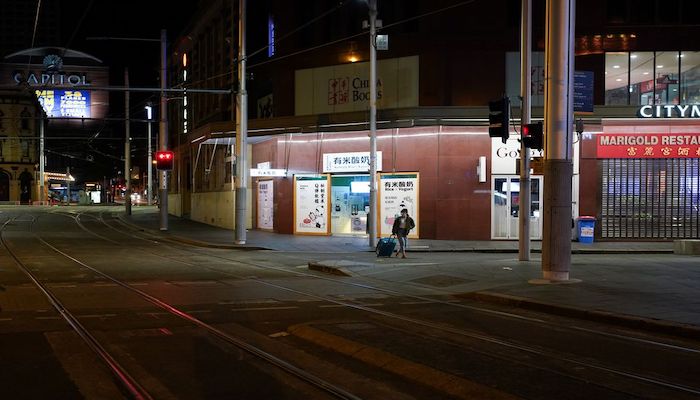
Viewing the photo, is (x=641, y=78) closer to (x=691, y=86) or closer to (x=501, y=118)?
(x=691, y=86)

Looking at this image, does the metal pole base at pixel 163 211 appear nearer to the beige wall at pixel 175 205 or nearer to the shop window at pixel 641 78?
the beige wall at pixel 175 205

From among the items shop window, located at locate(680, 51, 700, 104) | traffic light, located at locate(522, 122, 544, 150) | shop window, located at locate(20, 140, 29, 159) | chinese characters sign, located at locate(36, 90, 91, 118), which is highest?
chinese characters sign, located at locate(36, 90, 91, 118)

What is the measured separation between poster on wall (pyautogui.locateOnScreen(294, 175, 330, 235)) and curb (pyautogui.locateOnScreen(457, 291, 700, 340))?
18.3 m

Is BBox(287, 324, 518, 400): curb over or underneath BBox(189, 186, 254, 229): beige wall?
underneath

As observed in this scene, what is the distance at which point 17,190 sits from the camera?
87.7 m

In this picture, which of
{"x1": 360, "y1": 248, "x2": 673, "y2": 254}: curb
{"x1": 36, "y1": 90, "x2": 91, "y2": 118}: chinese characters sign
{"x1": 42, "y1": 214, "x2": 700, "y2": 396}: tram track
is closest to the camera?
{"x1": 42, "y1": 214, "x2": 700, "y2": 396}: tram track

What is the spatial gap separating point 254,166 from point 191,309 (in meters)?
25.5

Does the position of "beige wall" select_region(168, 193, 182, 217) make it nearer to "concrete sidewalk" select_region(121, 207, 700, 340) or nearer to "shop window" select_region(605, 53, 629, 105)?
"concrete sidewalk" select_region(121, 207, 700, 340)

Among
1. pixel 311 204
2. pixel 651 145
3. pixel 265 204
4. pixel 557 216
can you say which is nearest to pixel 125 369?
pixel 557 216

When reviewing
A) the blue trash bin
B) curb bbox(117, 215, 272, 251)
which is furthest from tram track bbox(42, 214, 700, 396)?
the blue trash bin

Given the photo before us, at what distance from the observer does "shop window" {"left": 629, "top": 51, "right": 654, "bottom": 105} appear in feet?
90.7

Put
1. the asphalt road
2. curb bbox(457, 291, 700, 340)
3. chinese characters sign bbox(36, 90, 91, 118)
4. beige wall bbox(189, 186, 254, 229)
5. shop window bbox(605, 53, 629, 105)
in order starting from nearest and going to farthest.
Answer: the asphalt road
curb bbox(457, 291, 700, 340)
shop window bbox(605, 53, 629, 105)
beige wall bbox(189, 186, 254, 229)
chinese characters sign bbox(36, 90, 91, 118)

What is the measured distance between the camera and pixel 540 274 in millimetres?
16766

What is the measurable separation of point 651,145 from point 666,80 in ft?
8.81
